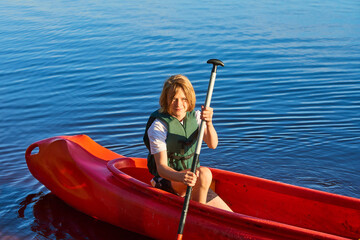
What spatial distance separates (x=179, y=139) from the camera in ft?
11.5

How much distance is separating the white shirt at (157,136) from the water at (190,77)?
89cm

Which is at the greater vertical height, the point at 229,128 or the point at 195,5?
the point at 195,5

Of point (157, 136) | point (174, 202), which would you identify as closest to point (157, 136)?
point (157, 136)

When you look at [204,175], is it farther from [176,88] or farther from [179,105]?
[176,88]

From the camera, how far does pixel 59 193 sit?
4.28 meters

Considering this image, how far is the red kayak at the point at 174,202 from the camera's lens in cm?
325

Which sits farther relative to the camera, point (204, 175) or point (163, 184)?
point (163, 184)

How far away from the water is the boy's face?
1.10 metres

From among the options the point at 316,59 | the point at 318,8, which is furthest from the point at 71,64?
the point at 318,8

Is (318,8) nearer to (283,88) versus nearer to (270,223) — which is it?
(283,88)

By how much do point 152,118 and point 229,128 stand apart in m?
2.66

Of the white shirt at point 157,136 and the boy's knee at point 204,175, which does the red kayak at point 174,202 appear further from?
the white shirt at point 157,136

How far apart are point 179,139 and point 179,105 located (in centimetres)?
26

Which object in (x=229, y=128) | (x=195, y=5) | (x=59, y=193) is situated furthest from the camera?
(x=195, y=5)
